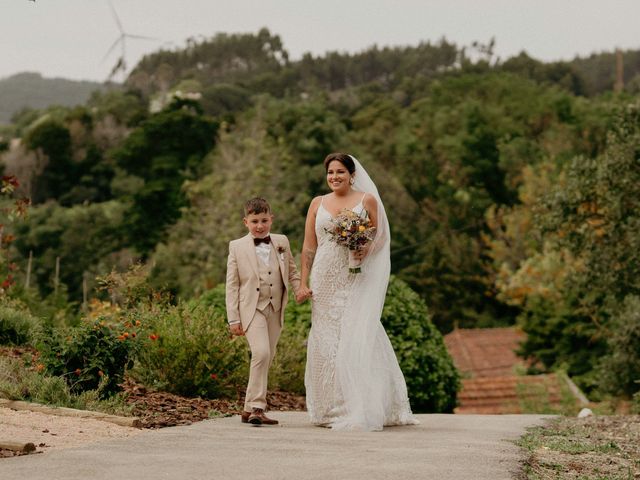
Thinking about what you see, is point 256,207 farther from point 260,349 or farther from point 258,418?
point 258,418

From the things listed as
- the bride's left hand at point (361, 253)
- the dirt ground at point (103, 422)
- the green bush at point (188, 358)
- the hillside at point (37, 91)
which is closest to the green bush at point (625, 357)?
the green bush at point (188, 358)

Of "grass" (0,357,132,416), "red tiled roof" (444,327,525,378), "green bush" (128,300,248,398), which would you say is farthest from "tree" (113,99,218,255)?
"grass" (0,357,132,416)

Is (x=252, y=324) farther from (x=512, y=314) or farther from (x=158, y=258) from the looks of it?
(x=512, y=314)

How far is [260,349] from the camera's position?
891 cm

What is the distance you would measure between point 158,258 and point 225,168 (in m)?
6.36

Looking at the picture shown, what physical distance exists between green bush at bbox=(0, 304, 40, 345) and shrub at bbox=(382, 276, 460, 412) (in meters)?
5.05

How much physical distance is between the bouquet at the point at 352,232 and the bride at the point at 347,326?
0.08 meters

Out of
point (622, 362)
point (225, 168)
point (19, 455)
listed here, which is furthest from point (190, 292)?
point (19, 455)

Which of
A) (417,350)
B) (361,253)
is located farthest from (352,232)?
(417,350)

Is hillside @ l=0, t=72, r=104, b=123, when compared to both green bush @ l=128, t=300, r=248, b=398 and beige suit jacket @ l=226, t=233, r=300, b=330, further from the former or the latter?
beige suit jacket @ l=226, t=233, r=300, b=330

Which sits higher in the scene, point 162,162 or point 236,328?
point 162,162

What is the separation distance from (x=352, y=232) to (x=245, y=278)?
1.05 meters

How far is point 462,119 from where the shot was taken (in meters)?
62.0

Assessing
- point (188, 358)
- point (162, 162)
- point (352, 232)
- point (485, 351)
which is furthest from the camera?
point (162, 162)
